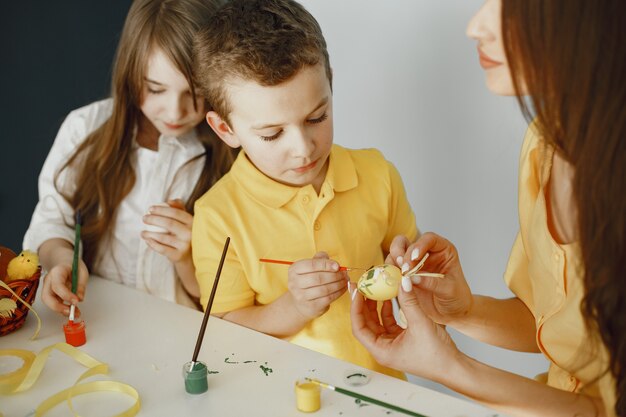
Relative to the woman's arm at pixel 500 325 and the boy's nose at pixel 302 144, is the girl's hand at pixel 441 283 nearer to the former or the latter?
the woman's arm at pixel 500 325

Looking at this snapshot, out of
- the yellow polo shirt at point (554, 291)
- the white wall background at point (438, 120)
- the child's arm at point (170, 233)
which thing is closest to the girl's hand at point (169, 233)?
the child's arm at point (170, 233)

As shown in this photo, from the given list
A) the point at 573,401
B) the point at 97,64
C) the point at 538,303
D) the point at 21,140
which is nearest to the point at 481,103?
the point at 538,303

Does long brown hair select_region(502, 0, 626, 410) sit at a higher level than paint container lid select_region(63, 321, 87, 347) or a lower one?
higher

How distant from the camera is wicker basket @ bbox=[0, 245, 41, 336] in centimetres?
115

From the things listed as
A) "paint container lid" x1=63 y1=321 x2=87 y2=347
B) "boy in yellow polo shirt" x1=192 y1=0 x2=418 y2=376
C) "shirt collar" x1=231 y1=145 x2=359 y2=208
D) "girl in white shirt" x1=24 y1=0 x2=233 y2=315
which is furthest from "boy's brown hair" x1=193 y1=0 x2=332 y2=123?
"paint container lid" x1=63 y1=321 x2=87 y2=347

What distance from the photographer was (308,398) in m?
0.91

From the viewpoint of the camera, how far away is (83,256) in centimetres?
159

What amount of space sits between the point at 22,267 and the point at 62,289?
0.27 ft

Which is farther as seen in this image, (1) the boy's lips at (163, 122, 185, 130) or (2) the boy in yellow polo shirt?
(1) the boy's lips at (163, 122, 185, 130)

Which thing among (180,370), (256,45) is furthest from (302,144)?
(180,370)

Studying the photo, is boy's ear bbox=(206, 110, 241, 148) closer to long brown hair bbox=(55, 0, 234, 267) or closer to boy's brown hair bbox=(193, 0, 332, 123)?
boy's brown hair bbox=(193, 0, 332, 123)

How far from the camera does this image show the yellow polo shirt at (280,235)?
127cm

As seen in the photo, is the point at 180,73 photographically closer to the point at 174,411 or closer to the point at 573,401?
the point at 174,411

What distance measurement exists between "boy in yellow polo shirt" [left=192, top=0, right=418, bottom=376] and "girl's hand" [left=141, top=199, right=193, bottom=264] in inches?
4.9
